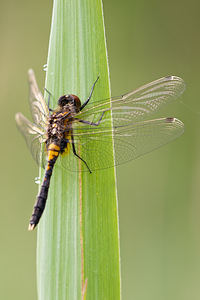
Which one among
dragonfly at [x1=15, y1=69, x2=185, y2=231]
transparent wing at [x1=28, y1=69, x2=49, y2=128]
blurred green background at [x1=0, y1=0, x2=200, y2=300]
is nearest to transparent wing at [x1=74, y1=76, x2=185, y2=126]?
dragonfly at [x1=15, y1=69, x2=185, y2=231]

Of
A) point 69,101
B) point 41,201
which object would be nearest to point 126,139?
point 69,101

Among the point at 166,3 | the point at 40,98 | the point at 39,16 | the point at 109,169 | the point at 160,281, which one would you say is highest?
the point at 39,16

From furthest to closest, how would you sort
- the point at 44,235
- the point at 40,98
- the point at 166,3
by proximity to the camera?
the point at 166,3, the point at 40,98, the point at 44,235

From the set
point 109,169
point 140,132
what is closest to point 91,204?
point 109,169

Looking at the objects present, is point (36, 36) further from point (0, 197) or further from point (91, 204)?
point (91, 204)

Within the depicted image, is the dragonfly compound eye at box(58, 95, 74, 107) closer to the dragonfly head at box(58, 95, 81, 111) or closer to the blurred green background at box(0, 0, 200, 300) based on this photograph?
the dragonfly head at box(58, 95, 81, 111)

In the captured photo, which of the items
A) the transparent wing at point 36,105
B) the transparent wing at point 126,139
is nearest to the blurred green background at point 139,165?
the transparent wing at point 126,139

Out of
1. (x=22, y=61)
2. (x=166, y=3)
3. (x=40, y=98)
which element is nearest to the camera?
(x=40, y=98)
